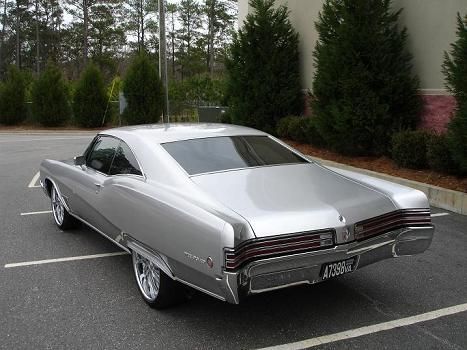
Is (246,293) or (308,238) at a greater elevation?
(308,238)

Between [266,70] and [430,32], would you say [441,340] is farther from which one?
[266,70]

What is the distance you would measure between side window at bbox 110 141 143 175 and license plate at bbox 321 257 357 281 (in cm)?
177

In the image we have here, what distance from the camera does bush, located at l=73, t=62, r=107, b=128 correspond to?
83.3ft

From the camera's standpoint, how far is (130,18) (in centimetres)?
5859

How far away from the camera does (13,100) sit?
26625mm

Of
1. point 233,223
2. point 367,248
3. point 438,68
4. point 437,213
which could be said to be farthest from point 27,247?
point 438,68

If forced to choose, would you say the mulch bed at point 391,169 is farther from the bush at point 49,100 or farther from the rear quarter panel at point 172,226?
the bush at point 49,100

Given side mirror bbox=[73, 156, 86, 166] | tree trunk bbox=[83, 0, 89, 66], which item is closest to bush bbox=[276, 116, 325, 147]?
side mirror bbox=[73, 156, 86, 166]

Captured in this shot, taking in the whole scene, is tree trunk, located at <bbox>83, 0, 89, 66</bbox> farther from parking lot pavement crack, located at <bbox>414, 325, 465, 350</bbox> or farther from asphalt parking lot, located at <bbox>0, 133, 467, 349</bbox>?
parking lot pavement crack, located at <bbox>414, 325, 465, 350</bbox>

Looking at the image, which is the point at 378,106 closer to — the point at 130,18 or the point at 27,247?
the point at 27,247

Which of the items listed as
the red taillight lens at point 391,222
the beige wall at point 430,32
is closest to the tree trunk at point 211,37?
the beige wall at point 430,32

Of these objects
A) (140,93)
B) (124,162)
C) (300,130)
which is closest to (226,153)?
(124,162)

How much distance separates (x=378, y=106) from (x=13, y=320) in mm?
7902

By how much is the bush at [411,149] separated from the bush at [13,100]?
74.7 ft
